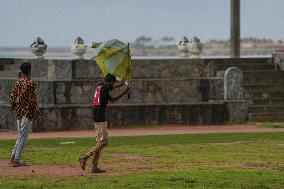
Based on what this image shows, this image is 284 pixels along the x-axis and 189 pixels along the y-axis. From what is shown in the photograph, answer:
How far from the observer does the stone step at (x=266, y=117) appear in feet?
121

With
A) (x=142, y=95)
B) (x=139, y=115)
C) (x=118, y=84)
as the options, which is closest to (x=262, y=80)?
(x=142, y=95)

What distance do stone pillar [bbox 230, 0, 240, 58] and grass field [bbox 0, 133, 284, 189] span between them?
40.9ft

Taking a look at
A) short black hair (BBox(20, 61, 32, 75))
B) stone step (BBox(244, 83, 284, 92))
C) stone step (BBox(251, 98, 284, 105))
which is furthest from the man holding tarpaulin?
stone step (BBox(244, 83, 284, 92))

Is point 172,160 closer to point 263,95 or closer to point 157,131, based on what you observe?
point 157,131

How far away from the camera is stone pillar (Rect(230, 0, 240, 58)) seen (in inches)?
1673

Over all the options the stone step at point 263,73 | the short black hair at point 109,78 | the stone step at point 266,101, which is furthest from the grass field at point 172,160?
the stone step at point 263,73

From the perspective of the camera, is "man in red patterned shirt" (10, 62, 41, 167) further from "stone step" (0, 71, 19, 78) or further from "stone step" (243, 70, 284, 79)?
"stone step" (243, 70, 284, 79)

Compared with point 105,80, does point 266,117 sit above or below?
below

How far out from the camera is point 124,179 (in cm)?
1959

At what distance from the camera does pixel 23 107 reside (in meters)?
22.3

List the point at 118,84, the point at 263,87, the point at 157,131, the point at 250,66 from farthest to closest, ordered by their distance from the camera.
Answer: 1. the point at 250,66
2. the point at 263,87
3. the point at 157,131
4. the point at 118,84

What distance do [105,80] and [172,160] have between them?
2927 mm

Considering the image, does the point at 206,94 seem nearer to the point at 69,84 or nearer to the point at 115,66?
the point at 69,84

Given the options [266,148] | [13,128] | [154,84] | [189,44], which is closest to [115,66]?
[266,148]
